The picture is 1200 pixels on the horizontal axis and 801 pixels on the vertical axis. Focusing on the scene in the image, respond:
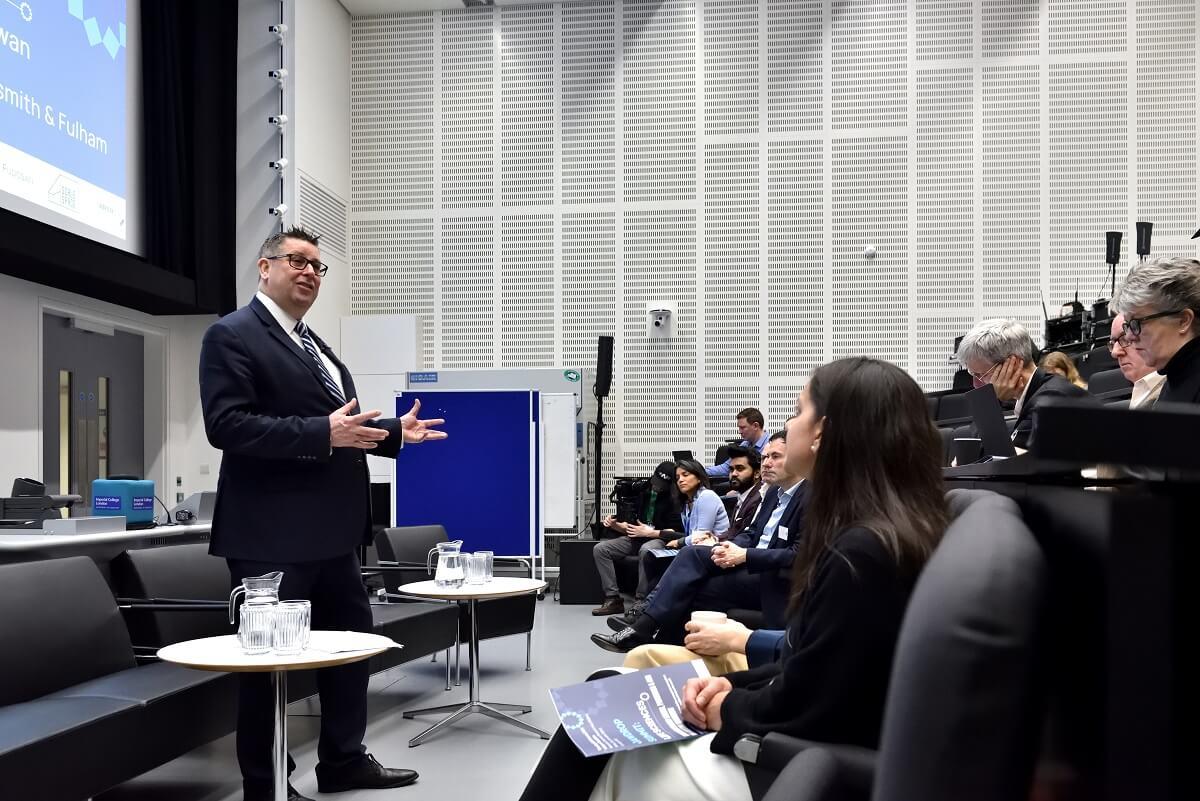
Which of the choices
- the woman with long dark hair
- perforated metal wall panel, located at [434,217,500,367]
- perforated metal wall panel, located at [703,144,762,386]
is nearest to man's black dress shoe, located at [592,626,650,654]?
the woman with long dark hair

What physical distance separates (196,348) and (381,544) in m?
3.94

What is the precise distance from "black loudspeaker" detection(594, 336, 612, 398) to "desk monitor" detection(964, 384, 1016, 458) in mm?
6284

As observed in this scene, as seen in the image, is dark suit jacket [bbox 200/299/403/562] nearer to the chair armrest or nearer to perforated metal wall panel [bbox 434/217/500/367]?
the chair armrest

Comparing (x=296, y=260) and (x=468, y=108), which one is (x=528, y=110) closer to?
(x=468, y=108)

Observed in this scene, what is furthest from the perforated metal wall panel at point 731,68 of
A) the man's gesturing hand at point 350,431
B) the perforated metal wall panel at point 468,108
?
the man's gesturing hand at point 350,431

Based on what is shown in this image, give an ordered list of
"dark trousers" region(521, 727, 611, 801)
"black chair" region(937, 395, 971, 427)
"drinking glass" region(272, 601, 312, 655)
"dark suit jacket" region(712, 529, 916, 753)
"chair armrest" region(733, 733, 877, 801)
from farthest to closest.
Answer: "black chair" region(937, 395, 971, 427), "drinking glass" region(272, 601, 312, 655), "dark trousers" region(521, 727, 611, 801), "dark suit jacket" region(712, 529, 916, 753), "chair armrest" region(733, 733, 877, 801)

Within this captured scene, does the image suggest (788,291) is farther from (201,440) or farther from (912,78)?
(201,440)

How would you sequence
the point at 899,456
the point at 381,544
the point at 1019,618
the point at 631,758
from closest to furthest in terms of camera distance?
the point at 1019,618 < the point at 899,456 < the point at 631,758 < the point at 381,544

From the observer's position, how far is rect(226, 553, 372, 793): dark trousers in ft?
8.61

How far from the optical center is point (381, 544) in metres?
5.01

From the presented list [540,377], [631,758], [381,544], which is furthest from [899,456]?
[540,377]

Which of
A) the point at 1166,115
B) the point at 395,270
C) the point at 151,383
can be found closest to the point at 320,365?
the point at 151,383

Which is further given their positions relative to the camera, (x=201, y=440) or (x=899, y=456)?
(x=201, y=440)

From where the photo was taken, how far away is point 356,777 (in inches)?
117
